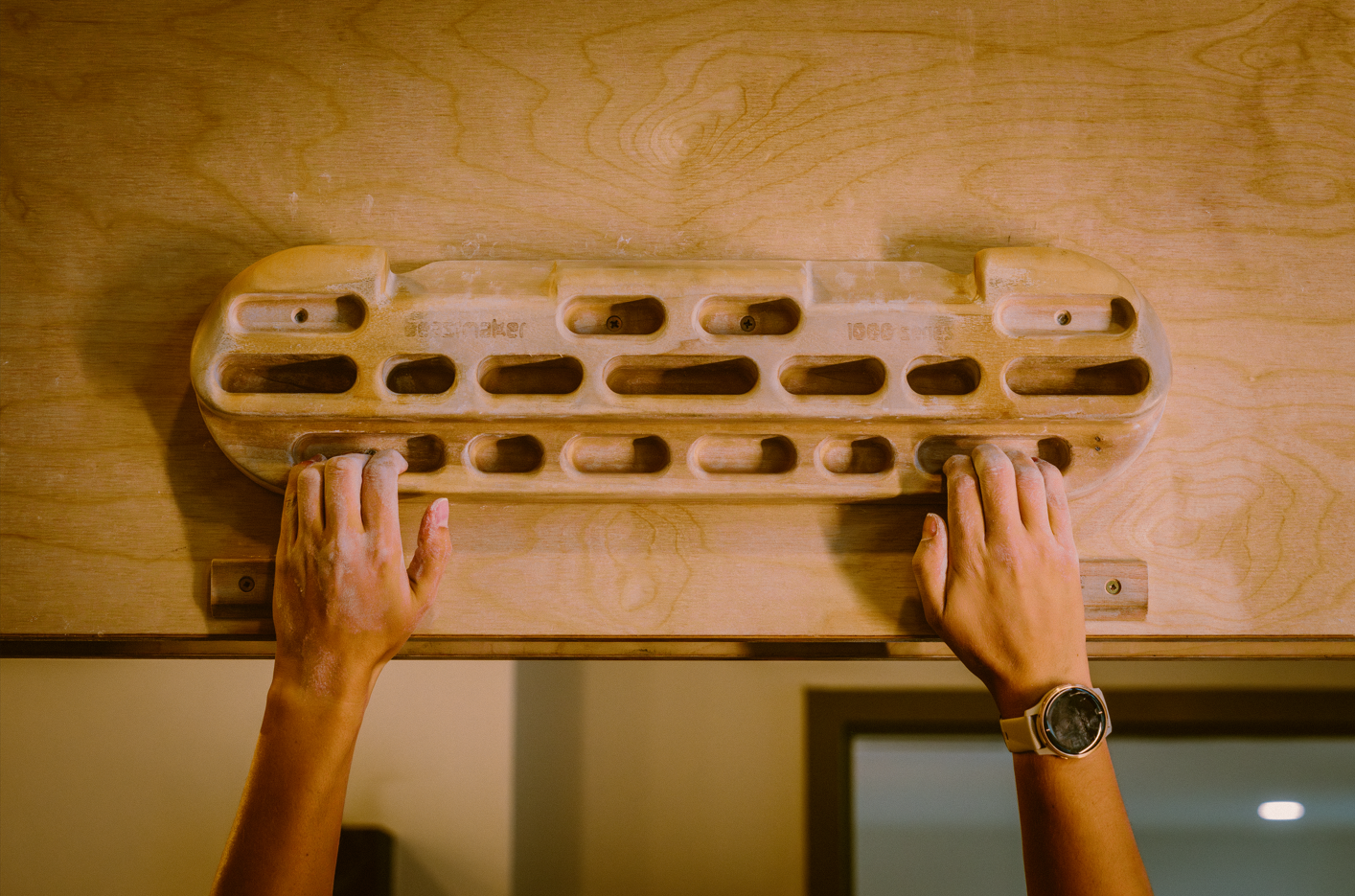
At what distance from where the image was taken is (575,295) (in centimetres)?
52

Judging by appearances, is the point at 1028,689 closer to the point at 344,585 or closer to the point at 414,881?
the point at 344,585

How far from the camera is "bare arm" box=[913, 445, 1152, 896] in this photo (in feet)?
1.58

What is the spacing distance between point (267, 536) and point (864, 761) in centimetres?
92

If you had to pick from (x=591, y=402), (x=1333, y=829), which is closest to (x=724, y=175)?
(x=591, y=402)

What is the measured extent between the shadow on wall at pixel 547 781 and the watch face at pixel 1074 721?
0.78 m

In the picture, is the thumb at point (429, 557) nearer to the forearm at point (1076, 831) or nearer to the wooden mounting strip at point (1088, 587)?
the wooden mounting strip at point (1088, 587)

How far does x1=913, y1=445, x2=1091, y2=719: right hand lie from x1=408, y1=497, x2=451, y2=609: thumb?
388mm

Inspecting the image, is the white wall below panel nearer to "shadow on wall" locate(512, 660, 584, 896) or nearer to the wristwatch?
"shadow on wall" locate(512, 660, 584, 896)

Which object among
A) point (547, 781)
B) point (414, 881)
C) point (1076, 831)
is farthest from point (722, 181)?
point (414, 881)

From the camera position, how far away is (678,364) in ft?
1.77

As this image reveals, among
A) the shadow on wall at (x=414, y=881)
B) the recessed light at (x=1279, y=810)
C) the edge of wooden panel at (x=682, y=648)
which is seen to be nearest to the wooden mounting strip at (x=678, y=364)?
the edge of wooden panel at (x=682, y=648)

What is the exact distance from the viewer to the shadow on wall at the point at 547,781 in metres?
1.08

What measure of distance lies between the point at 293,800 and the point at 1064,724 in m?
0.57

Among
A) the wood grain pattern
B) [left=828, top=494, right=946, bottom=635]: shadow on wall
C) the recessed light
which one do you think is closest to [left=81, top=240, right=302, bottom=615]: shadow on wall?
the wood grain pattern
